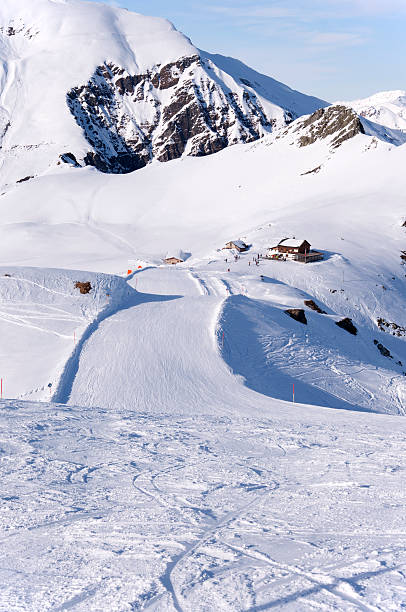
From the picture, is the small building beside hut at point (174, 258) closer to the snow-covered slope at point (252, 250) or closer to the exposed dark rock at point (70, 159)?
→ the snow-covered slope at point (252, 250)

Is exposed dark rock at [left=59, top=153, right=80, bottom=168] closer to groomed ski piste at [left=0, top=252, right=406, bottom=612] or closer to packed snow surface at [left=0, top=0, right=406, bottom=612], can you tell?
packed snow surface at [left=0, top=0, right=406, bottom=612]

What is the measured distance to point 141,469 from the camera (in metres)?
11.6

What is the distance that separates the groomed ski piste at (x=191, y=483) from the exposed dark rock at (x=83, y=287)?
555cm

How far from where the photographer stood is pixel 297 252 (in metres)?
65.1

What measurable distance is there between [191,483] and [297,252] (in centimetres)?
5621

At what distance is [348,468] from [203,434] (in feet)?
13.2

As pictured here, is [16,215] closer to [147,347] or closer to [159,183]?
[159,183]

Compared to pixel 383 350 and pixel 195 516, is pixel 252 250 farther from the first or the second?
pixel 195 516

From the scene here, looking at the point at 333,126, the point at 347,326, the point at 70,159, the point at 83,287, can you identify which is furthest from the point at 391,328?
the point at 70,159

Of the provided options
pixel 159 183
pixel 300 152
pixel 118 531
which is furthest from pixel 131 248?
pixel 118 531

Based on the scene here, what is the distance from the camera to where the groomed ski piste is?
684 cm

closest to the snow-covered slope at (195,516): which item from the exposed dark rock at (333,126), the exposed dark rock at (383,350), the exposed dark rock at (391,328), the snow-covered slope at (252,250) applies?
the snow-covered slope at (252,250)

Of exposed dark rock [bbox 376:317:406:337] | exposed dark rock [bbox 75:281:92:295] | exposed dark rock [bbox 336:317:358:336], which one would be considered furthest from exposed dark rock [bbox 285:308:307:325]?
exposed dark rock [bbox 376:317:406:337]

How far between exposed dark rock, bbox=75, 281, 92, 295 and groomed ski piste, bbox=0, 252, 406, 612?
5.55 m
